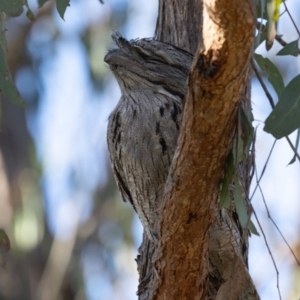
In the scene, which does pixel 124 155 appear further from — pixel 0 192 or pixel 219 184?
pixel 0 192

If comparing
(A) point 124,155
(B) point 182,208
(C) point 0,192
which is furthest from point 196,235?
(C) point 0,192

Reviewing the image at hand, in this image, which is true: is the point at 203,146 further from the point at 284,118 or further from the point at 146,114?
the point at 146,114

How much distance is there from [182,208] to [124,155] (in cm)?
66

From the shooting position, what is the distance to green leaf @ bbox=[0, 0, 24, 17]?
2.41 meters

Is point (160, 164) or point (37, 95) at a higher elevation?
point (37, 95)

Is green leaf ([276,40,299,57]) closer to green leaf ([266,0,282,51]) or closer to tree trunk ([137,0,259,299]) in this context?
tree trunk ([137,0,259,299])

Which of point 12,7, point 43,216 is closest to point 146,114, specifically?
point 12,7

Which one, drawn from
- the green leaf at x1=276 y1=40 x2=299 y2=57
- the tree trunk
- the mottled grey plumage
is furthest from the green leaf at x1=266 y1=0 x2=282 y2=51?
the mottled grey plumage

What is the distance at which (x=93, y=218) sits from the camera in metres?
6.62

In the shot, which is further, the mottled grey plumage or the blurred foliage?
the blurred foliage

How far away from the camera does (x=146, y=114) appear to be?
2.82m

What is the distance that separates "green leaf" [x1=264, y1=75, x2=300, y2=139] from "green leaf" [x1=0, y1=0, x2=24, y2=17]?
2.96ft

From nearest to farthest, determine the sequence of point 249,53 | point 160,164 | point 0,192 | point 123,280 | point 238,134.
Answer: point 249,53 < point 238,134 < point 160,164 < point 123,280 < point 0,192

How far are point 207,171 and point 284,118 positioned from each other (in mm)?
268
